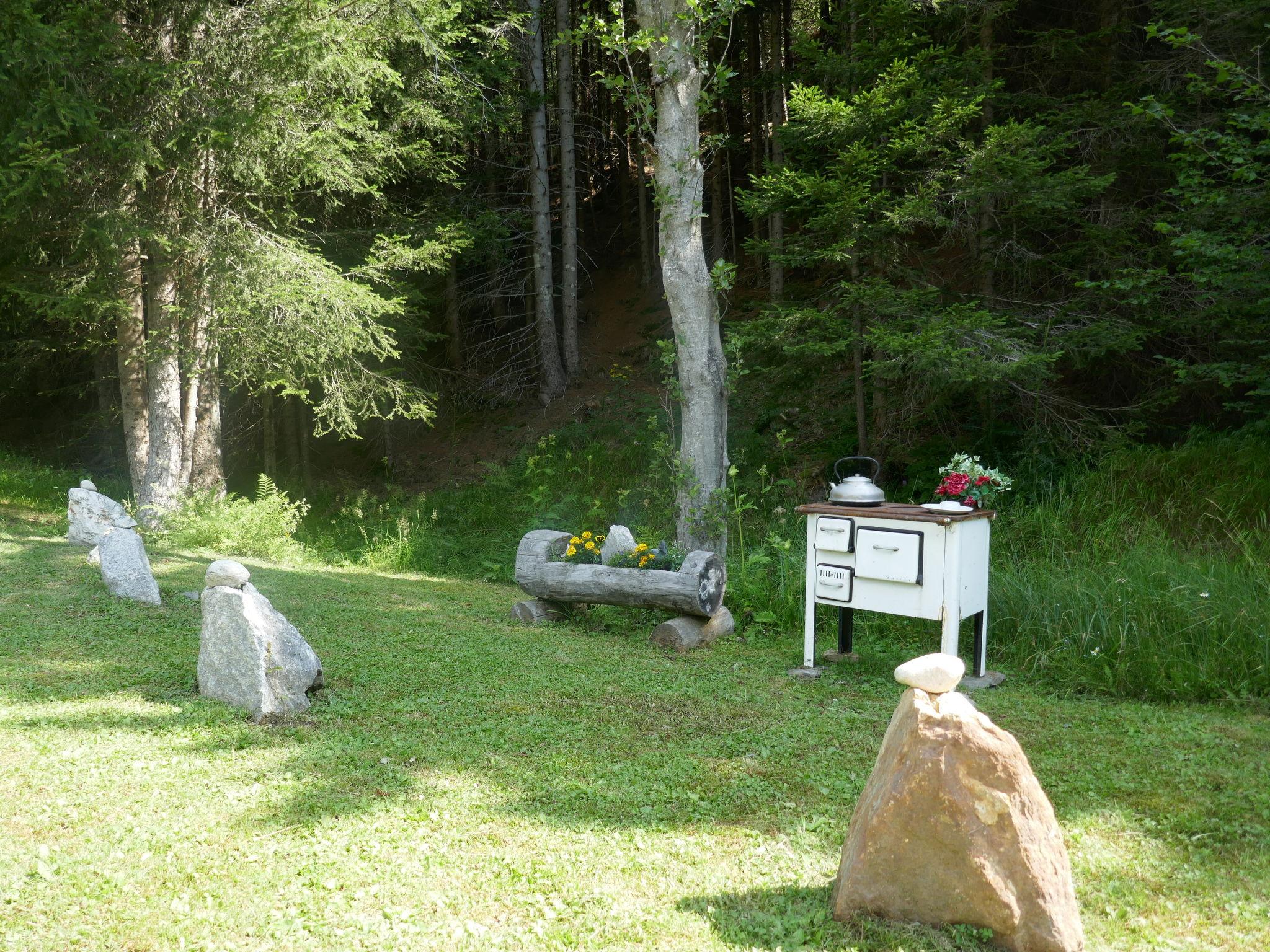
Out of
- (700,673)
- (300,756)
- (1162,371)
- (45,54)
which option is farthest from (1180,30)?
(45,54)

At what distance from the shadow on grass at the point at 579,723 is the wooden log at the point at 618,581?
32 cm

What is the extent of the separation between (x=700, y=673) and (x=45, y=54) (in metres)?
8.03

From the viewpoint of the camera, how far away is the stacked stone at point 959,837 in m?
2.48

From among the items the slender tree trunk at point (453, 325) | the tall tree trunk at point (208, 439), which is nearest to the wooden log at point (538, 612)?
the tall tree trunk at point (208, 439)

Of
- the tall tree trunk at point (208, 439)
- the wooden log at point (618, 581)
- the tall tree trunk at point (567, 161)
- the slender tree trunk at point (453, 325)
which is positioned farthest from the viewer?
the slender tree trunk at point (453, 325)

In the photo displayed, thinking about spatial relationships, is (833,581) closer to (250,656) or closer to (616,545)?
(616,545)

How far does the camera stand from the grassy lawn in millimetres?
2674

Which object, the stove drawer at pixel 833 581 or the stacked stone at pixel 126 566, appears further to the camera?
the stacked stone at pixel 126 566

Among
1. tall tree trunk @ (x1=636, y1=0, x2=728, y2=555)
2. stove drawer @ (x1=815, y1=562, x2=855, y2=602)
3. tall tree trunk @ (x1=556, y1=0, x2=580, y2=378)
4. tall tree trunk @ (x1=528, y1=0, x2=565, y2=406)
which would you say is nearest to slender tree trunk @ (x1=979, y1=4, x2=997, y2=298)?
tall tree trunk @ (x1=636, y1=0, x2=728, y2=555)

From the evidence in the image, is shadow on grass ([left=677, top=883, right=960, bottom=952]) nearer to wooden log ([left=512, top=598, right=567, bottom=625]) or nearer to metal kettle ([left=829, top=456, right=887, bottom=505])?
metal kettle ([left=829, top=456, right=887, bottom=505])

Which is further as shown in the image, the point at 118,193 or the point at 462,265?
the point at 462,265

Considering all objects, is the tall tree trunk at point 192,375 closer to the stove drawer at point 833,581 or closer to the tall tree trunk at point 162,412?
the tall tree trunk at point 162,412

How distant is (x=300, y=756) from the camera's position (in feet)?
12.8

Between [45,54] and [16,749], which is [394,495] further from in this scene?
[16,749]
